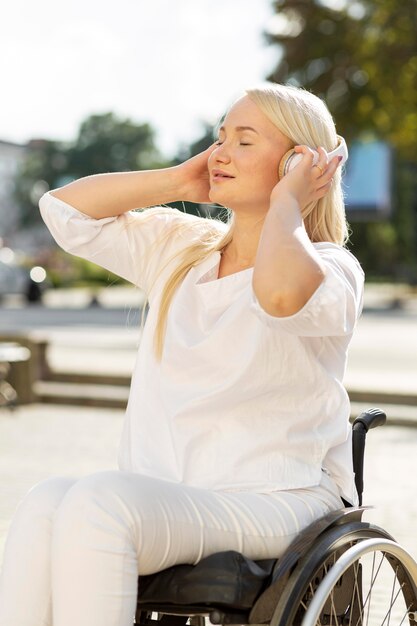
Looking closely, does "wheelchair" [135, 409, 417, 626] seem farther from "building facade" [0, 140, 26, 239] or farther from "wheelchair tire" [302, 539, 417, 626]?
"building facade" [0, 140, 26, 239]

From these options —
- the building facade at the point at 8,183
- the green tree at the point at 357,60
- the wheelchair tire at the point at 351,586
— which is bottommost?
the wheelchair tire at the point at 351,586

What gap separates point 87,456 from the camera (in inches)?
355

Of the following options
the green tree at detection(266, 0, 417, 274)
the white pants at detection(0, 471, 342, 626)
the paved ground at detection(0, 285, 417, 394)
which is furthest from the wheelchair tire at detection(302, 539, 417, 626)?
the green tree at detection(266, 0, 417, 274)

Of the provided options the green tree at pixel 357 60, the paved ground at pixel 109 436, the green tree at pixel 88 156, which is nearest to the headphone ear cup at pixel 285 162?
the paved ground at pixel 109 436

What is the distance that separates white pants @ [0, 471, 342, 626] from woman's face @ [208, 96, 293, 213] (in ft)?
2.26

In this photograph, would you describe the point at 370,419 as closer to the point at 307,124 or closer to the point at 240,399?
the point at 240,399

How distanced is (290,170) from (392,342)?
19.0m

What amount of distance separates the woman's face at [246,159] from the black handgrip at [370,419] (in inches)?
24.0

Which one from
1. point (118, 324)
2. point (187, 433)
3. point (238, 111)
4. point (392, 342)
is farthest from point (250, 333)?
point (118, 324)

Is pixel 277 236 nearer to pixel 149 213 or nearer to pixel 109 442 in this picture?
pixel 149 213

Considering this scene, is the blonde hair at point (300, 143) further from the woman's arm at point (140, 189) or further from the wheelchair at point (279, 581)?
the wheelchair at point (279, 581)

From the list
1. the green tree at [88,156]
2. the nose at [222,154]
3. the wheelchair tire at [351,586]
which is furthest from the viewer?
the green tree at [88,156]

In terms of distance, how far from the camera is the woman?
2.43 m

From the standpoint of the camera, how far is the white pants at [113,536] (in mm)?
2375
